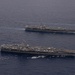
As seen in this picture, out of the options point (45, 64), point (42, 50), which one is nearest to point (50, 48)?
point (42, 50)

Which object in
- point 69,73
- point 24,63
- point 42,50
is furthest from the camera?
point 42,50

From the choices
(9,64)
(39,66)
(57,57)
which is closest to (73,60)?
(57,57)

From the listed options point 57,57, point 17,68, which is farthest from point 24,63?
point 57,57

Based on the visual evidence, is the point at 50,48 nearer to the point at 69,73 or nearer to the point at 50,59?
the point at 50,59

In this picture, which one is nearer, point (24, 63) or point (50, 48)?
point (24, 63)

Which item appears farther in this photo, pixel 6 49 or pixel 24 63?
pixel 6 49

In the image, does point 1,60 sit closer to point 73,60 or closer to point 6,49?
point 6,49

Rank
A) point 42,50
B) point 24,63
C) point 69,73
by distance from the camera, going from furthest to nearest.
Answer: point 42,50 < point 24,63 < point 69,73

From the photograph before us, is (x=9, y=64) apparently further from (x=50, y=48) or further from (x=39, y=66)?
(x=50, y=48)
